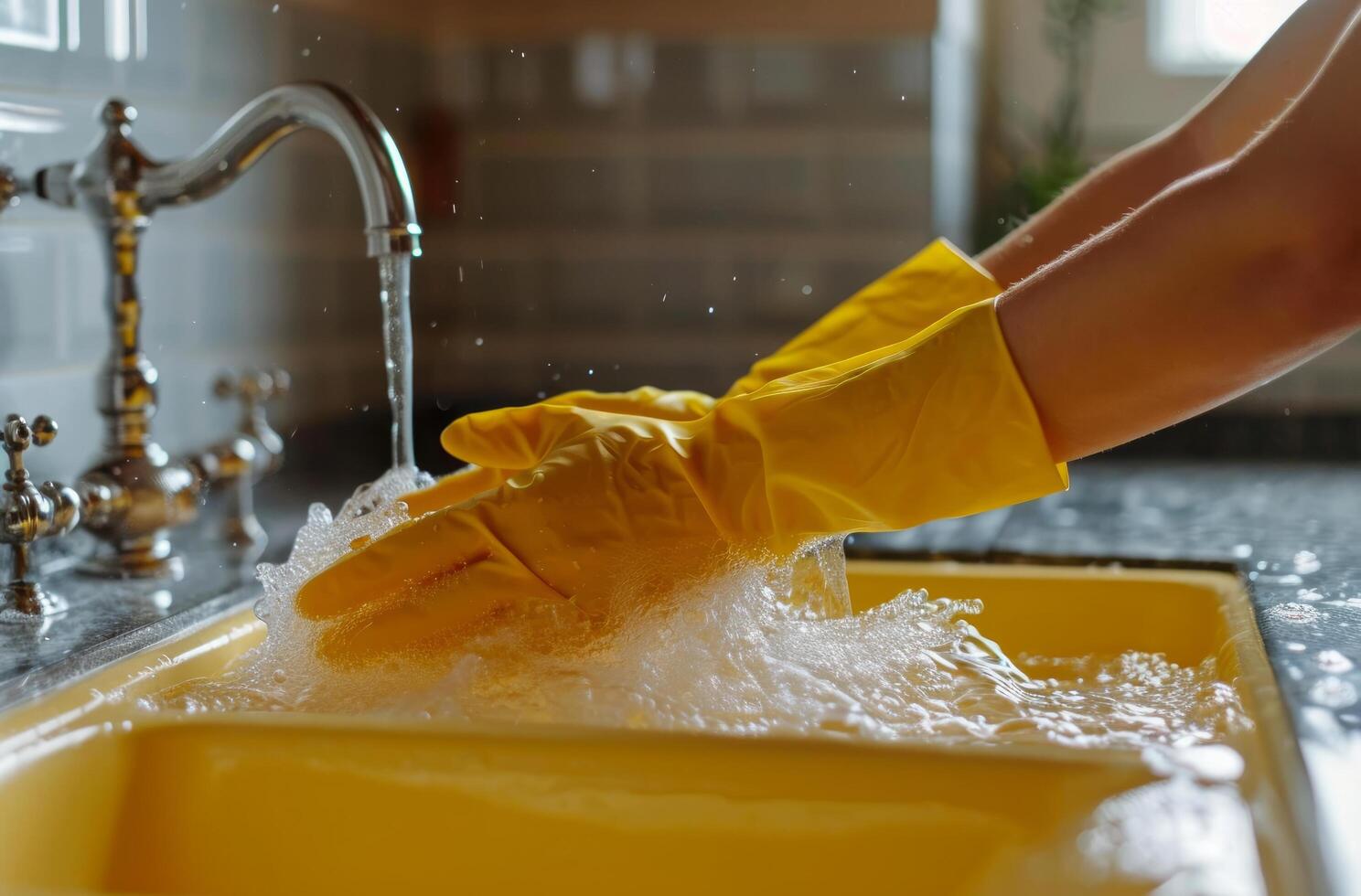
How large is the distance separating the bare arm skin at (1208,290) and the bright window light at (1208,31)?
4.42ft

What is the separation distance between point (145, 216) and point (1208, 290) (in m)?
0.64

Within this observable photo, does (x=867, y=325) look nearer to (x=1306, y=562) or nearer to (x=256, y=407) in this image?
(x=1306, y=562)

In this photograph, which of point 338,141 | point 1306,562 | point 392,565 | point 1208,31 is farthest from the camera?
point 1208,31

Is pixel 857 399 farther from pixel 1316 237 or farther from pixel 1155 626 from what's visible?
pixel 1155 626

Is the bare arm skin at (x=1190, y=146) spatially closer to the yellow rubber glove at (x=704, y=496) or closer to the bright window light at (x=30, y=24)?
the yellow rubber glove at (x=704, y=496)

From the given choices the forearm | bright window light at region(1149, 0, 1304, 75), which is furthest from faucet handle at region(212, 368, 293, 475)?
bright window light at region(1149, 0, 1304, 75)

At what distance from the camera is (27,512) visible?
28.8 inches

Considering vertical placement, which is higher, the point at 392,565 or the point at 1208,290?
the point at 1208,290

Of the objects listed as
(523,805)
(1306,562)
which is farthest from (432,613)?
(1306,562)

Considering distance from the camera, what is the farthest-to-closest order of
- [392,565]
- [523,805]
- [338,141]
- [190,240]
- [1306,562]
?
1. [190,240]
2. [1306,562]
3. [338,141]
4. [392,565]
5. [523,805]

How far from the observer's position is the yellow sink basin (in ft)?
1.75

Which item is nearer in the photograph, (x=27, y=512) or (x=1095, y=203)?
(x=27, y=512)

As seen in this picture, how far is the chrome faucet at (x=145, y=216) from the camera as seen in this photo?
2.51 ft

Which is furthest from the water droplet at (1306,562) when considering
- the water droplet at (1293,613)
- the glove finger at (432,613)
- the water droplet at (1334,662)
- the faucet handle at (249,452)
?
the faucet handle at (249,452)
